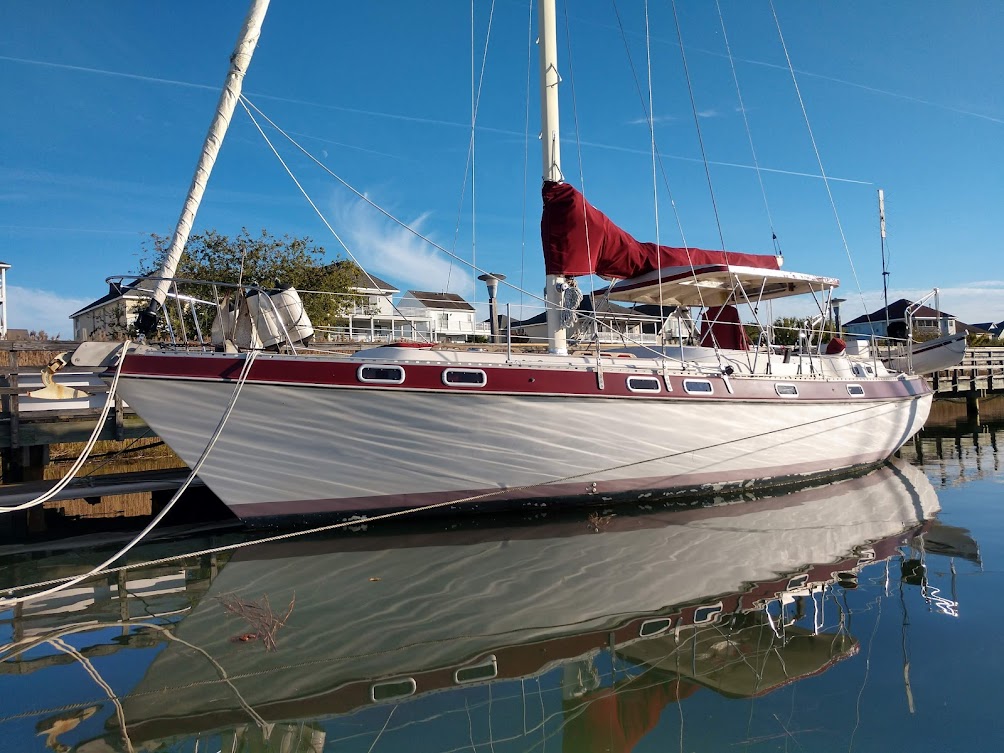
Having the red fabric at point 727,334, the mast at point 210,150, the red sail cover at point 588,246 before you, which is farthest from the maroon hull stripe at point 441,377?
the red fabric at point 727,334

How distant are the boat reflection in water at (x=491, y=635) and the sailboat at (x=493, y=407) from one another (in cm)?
82

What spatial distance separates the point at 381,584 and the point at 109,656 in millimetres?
2391

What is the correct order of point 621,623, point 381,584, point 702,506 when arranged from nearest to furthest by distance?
point 621,623, point 381,584, point 702,506

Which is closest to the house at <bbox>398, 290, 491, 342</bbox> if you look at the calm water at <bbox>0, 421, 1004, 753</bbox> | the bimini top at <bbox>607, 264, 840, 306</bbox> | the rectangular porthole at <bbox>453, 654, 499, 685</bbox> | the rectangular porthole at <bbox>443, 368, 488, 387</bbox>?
the rectangular porthole at <bbox>443, 368, 488, 387</bbox>

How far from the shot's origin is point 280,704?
161 inches

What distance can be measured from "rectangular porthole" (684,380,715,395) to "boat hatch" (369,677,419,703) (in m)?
6.29

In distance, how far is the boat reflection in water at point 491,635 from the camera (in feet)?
12.7

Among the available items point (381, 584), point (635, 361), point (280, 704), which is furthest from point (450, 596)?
point (635, 361)

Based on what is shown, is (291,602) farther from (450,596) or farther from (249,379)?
(249,379)

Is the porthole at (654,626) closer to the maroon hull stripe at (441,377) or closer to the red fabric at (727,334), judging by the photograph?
the maroon hull stripe at (441,377)

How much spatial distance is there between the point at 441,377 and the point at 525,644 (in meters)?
3.82

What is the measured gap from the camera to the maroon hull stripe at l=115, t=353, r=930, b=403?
7.52 metres

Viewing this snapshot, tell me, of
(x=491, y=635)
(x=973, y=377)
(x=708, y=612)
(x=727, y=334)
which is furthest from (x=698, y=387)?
(x=973, y=377)

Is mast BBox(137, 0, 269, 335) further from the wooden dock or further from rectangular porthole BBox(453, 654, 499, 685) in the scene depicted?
Result: the wooden dock
